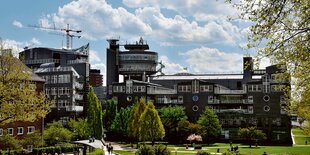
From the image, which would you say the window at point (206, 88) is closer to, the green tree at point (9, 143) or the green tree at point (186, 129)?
the green tree at point (186, 129)

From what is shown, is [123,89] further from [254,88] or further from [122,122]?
[254,88]

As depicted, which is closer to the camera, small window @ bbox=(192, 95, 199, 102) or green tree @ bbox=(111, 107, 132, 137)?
green tree @ bbox=(111, 107, 132, 137)

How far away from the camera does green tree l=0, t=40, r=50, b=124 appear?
3403 centimetres

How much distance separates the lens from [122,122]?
267ft

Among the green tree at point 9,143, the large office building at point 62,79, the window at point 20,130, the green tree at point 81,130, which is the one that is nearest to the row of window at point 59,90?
the large office building at point 62,79

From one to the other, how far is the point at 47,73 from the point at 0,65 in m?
54.0

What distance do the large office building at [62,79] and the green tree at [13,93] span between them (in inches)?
1796

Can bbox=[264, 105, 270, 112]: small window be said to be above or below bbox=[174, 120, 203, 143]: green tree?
above

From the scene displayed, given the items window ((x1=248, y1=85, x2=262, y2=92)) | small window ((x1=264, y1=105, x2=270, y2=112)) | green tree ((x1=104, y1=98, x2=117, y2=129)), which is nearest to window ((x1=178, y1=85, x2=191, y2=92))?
window ((x1=248, y1=85, x2=262, y2=92))

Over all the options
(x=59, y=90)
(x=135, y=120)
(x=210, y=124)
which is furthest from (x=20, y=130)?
(x=210, y=124)

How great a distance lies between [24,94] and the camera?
3497 centimetres

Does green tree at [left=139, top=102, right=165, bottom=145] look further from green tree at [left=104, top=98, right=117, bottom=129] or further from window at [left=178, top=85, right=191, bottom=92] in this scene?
window at [left=178, top=85, right=191, bottom=92]

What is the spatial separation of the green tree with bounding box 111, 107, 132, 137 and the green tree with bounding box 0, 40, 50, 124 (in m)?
43.4

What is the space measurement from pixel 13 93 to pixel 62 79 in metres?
54.6
